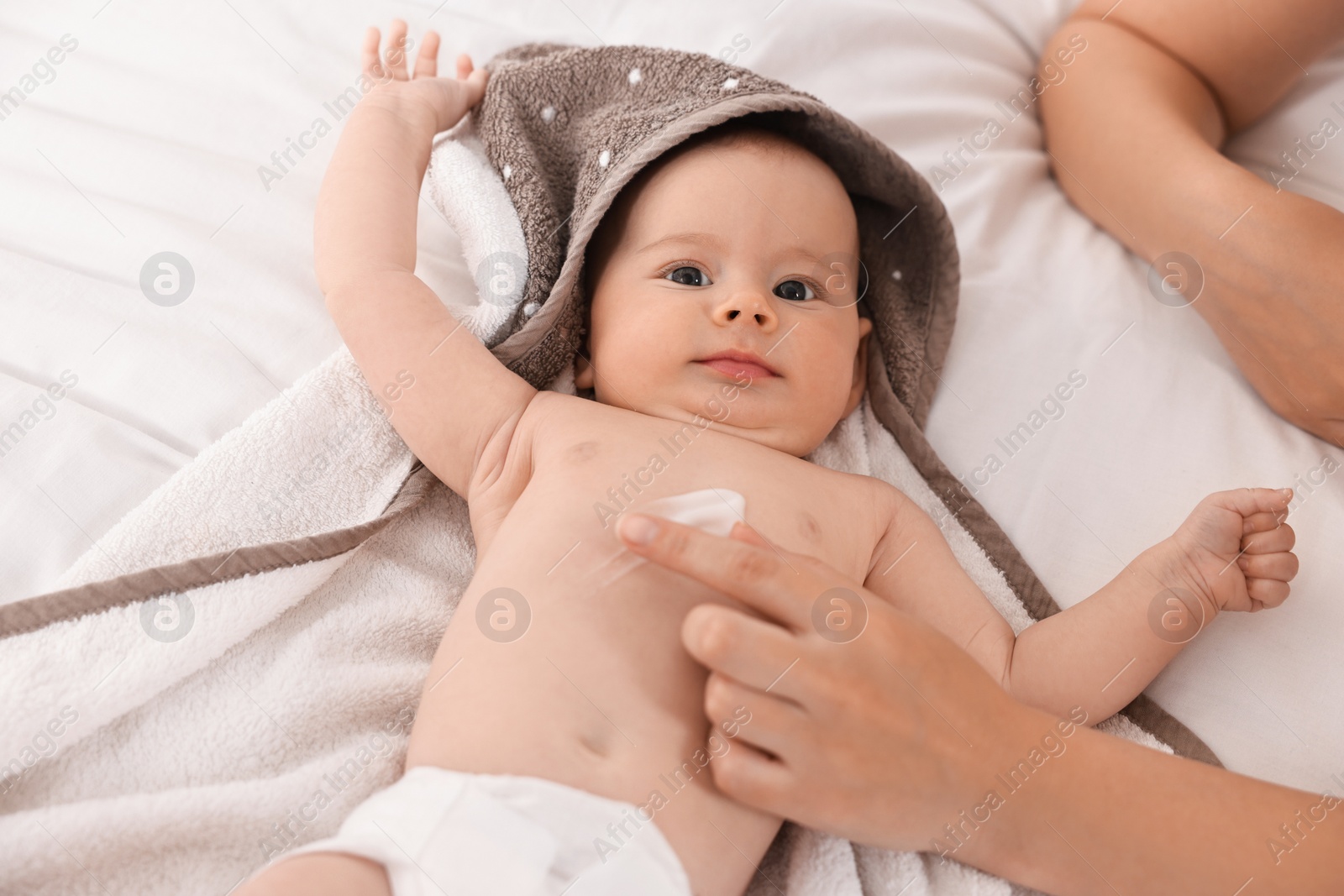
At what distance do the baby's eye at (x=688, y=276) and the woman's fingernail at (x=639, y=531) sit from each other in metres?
0.48

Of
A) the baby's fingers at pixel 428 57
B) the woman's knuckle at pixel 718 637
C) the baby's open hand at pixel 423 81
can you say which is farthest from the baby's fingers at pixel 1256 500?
the baby's fingers at pixel 428 57

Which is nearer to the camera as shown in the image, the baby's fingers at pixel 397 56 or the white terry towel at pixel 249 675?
the white terry towel at pixel 249 675

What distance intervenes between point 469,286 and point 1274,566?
47.5 inches

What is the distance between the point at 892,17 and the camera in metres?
1.82

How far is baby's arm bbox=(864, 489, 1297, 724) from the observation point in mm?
1134

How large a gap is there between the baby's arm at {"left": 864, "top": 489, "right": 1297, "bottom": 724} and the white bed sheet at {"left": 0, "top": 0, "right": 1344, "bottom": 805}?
0.38ft

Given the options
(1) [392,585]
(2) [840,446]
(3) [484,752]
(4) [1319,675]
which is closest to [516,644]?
(3) [484,752]

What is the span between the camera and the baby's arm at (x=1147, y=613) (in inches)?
44.6

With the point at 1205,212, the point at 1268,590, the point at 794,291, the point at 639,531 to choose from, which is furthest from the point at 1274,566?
the point at 639,531

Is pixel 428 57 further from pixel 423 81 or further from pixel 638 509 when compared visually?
pixel 638 509

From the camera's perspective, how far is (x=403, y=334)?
3.92 ft

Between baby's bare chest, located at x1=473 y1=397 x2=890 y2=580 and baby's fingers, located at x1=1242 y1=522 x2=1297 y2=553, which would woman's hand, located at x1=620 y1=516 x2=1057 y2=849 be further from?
baby's fingers, located at x1=1242 y1=522 x2=1297 y2=553

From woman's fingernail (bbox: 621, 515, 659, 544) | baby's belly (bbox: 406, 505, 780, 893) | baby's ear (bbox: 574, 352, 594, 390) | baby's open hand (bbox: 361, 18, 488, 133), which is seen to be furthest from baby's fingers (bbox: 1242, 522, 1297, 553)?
baby's open hand (bbox: 361, 18, 488, 133)

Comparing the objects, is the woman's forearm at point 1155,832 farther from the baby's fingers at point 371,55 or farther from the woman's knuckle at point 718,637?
the baby's fingers at point 371,55
